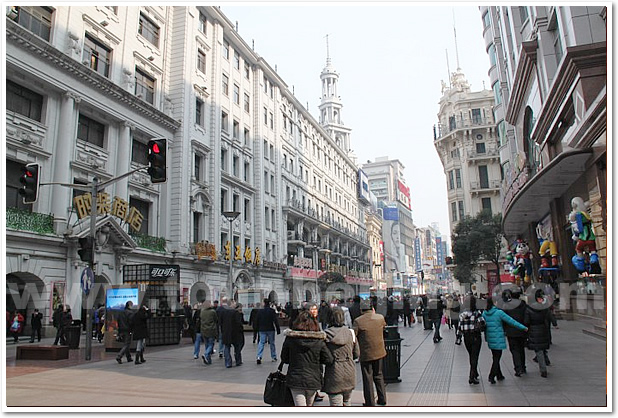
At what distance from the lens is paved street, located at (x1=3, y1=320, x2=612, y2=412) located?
7.30 metres

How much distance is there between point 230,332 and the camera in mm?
11969

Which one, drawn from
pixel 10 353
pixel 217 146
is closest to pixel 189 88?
pixel 217 146

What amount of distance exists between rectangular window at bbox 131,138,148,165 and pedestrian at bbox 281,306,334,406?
2501 cm

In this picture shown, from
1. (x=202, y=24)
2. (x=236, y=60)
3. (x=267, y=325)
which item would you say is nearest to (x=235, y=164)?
(x=236, y=60)

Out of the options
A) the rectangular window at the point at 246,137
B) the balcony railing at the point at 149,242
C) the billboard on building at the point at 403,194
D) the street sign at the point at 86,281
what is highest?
the billboard on building at the point at 403,194

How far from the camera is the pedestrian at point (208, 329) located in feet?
41.9

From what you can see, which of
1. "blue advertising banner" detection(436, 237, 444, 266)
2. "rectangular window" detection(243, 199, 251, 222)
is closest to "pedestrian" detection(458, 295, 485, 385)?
"rectangular window" detection(243, 199, 251, 222)

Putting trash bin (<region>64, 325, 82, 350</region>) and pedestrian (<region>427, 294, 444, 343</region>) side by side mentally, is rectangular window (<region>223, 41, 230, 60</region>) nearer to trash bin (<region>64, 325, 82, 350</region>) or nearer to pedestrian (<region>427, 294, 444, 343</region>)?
trash bin (<region>64, 325, 82, 350</region>)

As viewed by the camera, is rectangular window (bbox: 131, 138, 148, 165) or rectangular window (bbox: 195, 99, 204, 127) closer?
rectangular window (bbox: 131, 138, 148, 165)

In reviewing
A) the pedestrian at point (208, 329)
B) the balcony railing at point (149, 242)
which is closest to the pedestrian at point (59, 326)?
the pedestrian at point (208, 329)

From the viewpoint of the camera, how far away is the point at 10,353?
610 inches

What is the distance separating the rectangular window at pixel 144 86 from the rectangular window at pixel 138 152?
2.59 m

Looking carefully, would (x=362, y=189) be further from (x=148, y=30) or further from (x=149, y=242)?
(x=149, y=242)

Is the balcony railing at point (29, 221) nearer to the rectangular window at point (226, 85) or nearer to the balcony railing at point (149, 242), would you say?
the balcony railing at point (149, 242)
